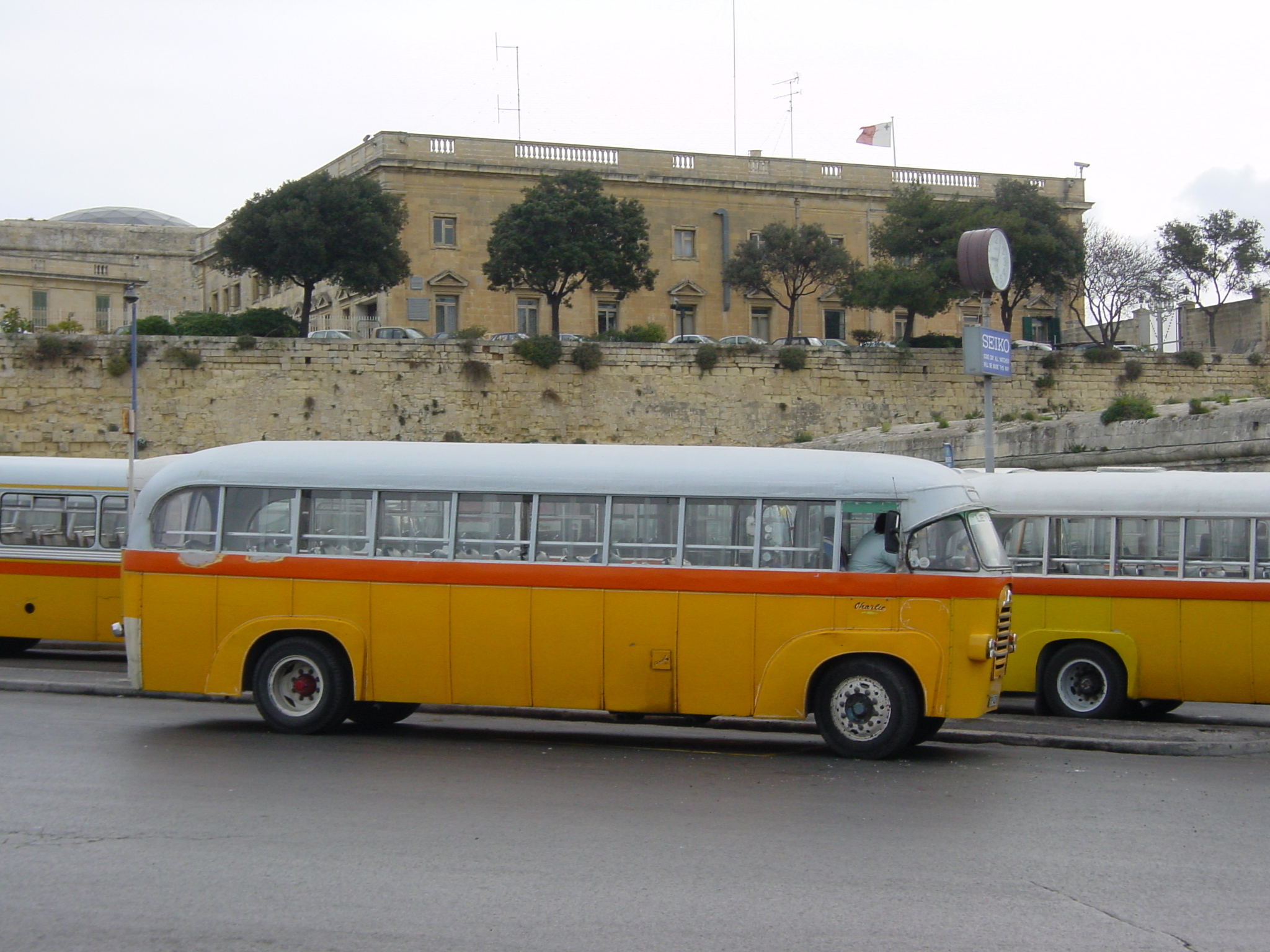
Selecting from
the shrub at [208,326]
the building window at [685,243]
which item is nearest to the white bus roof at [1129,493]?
the shrub at [208,326]

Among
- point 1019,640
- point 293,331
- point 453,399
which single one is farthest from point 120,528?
point 293,331

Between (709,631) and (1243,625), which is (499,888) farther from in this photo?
(1243,625)

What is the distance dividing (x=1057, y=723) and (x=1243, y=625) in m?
1.93

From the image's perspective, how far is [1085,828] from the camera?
7.69 metres

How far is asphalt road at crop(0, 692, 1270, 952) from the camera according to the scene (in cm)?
556

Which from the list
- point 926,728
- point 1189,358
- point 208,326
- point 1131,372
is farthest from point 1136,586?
point 1189,358

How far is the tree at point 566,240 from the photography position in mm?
49062

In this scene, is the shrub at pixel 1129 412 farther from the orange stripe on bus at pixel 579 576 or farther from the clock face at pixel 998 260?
the orange stripe on bus at pixel 579 576

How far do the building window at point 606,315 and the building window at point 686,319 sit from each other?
9.02 ft

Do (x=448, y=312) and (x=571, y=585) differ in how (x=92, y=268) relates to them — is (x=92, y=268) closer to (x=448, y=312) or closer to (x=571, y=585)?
(x=448, y=312)

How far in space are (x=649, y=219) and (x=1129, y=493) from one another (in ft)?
147

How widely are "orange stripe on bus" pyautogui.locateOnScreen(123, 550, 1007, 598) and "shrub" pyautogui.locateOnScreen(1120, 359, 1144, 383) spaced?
136 feet

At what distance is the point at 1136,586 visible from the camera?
41.3ft

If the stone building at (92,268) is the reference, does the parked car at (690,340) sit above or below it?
below
